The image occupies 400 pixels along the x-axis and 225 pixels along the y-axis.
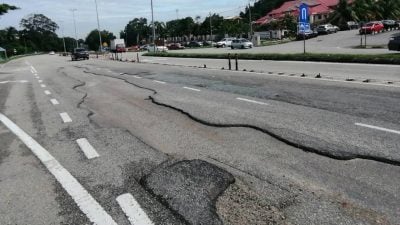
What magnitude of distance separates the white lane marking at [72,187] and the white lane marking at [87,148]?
51 cm

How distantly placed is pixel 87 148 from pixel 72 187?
202 centimetres

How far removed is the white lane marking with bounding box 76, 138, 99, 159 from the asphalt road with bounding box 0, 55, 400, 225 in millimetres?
19

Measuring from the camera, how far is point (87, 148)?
7.36 meters

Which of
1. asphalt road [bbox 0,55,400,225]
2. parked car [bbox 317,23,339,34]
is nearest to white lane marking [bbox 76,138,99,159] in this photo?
asphalt road [bbox 0,55,400,225]

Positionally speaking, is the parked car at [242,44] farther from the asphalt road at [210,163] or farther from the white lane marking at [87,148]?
the white lane marking at [87,148]

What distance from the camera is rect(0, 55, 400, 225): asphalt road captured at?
175 inches

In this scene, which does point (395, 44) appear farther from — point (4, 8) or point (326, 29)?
point (326, 29)

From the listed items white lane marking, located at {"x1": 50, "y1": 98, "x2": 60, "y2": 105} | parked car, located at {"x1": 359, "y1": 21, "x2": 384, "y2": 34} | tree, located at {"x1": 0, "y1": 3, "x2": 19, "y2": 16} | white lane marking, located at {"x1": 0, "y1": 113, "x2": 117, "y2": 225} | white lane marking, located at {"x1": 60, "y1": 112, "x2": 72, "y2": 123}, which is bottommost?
white lane marking, located at {"x1": 0, "y1": 113, "x2": 117, "y2": 225}

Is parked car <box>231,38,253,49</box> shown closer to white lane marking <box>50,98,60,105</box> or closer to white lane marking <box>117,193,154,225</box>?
white lane marking <box>50,98,60,105</box>

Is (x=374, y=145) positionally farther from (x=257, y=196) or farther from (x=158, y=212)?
(x=158, y=212)

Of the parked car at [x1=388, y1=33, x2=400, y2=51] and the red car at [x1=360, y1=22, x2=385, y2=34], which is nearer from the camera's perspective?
the parked car at [x1=388, y1=33, x2=400, y2=51]

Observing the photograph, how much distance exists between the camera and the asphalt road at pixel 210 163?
4.45m

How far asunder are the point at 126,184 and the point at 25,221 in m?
1.27

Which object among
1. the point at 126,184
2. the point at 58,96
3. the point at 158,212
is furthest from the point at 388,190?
the point at 58,96
